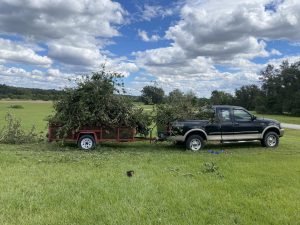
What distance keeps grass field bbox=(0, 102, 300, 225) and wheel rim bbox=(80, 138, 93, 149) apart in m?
2.10

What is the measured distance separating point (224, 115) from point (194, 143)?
1.84m

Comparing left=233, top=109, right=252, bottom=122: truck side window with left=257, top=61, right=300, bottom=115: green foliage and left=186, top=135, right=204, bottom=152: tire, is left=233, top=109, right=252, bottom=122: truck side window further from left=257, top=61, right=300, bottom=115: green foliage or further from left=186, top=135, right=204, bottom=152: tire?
left=257, top=61, right=300, bottom=115: green foliage

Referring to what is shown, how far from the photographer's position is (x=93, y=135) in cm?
1427

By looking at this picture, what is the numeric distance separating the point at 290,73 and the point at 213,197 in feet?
266

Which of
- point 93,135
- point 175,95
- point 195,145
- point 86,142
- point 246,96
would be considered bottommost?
point 195,145

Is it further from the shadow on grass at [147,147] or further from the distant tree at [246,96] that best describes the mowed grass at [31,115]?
the distant tree at [246,96]

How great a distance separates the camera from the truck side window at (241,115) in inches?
600

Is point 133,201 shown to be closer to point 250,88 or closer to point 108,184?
point 108,184

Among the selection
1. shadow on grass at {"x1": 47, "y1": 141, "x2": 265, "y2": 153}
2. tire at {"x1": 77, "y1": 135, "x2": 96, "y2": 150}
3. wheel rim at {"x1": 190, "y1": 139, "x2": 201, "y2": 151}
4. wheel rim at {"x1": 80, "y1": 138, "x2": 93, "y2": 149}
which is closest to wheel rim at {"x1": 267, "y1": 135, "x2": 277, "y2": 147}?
shadow on grass at {"x1": 47, "y1": 141, "x2": 265, "y2": 153}

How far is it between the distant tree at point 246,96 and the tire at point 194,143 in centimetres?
8803

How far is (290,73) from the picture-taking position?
8138cm

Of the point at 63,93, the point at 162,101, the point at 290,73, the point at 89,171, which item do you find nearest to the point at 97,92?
the point at 63,93

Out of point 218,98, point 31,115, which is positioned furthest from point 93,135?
point 31,115

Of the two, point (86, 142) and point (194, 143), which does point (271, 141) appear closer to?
point (194, 143)
